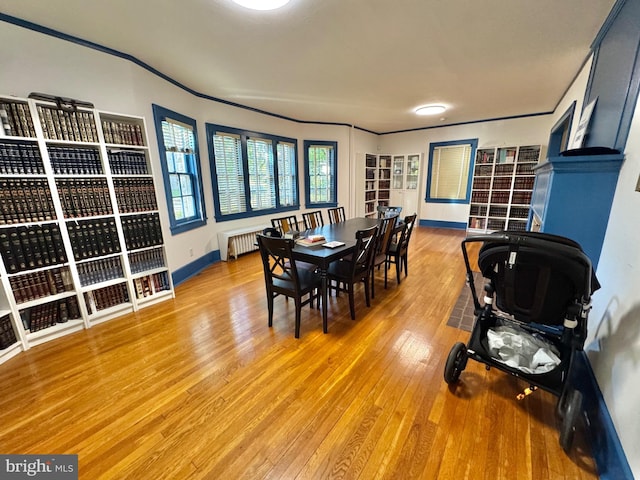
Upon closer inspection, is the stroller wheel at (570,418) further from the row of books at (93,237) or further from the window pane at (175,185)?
the window pane at (175,185)

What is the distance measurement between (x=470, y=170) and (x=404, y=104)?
296cm

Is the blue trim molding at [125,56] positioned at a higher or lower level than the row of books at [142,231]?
higher

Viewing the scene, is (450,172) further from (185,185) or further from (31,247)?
(31,247)

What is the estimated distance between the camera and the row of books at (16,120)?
195 centimetres

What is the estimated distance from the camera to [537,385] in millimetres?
1430

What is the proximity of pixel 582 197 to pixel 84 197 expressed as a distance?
4107mm

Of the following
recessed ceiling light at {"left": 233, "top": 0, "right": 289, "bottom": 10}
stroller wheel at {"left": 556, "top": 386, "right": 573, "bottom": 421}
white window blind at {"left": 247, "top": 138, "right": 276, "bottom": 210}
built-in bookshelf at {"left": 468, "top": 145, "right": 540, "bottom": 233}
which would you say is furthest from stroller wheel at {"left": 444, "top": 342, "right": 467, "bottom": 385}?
built-in bookshelf at {"left": 468, "top": 145, "right": 540, "bottom": 233}

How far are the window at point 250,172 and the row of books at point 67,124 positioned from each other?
1881 mm

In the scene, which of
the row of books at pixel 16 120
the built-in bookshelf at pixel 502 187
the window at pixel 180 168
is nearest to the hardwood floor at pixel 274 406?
the window at pixel 180 168

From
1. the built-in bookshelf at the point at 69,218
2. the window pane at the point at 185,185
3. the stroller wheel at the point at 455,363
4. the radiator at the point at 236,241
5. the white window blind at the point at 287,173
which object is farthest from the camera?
the white window blind at the point at 287,173

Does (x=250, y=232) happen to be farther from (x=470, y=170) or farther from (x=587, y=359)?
(x=470, y=170)

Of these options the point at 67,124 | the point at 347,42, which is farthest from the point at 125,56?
the point at 347,42

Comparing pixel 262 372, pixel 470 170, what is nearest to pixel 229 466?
pixel 262 372

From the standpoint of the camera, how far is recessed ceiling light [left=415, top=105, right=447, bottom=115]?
15.6 feet
